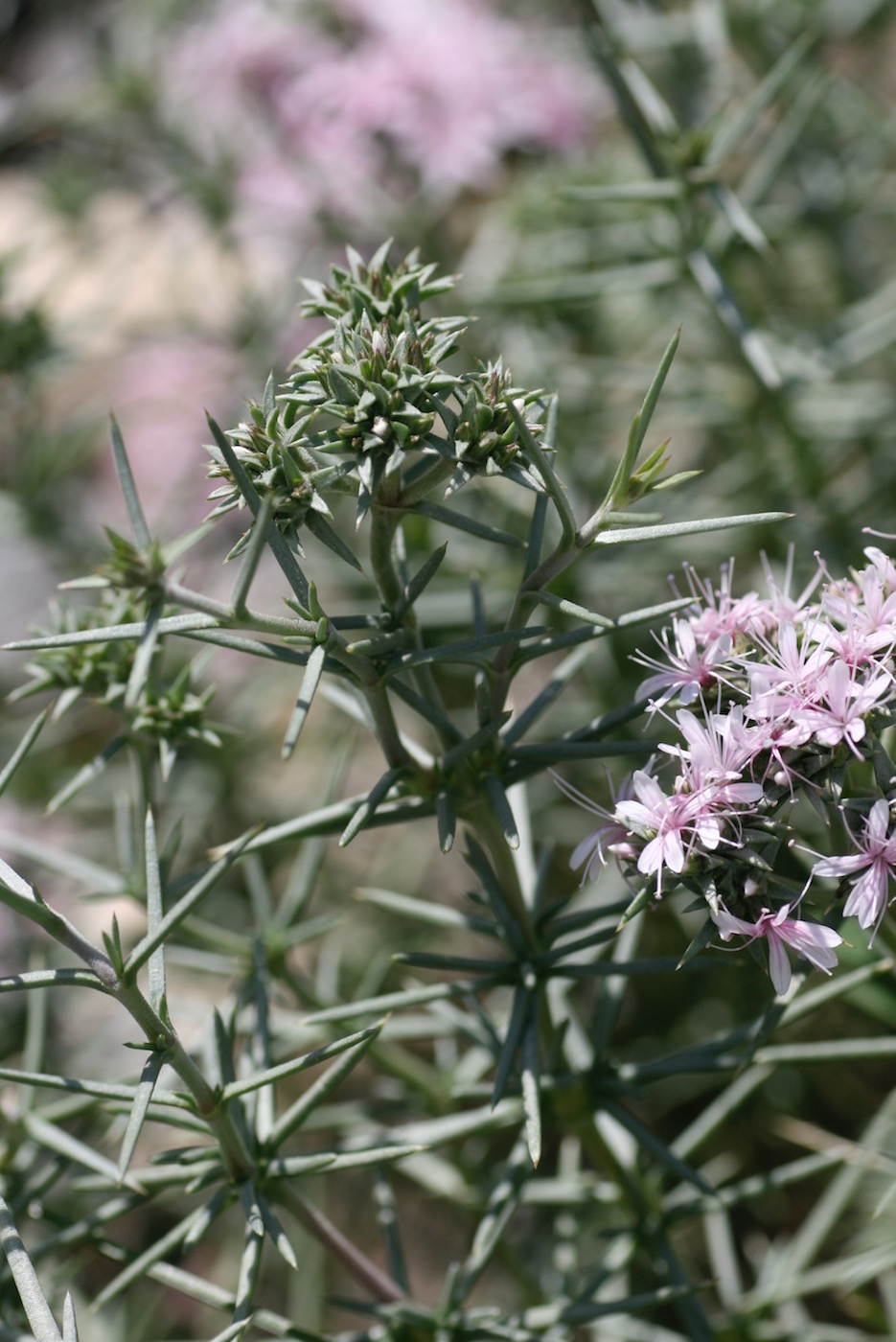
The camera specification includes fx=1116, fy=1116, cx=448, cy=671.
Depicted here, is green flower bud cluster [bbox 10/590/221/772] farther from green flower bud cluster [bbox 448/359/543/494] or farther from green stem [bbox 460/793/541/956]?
green flower bud cluster [bbox 448/359/543/494]

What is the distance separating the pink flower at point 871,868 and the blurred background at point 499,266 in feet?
3.16

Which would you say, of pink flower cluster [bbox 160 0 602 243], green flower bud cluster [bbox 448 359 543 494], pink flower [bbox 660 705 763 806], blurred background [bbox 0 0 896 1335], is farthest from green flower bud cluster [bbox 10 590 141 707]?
pink flower cluster [bbox 160 0 602 243]

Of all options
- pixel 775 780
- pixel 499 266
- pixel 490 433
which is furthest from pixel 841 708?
pixel 499 266

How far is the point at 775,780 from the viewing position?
865mm

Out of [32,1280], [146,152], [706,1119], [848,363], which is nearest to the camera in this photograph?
[32,1280]

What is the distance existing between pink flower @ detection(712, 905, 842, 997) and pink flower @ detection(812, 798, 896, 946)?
0.03 metres

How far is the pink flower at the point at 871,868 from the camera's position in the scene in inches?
33.2

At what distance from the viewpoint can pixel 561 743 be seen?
98 cm

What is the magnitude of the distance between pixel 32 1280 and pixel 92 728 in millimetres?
2088

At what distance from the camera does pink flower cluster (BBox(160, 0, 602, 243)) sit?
2338mm

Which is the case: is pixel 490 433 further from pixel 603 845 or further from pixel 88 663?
pixel 88 663

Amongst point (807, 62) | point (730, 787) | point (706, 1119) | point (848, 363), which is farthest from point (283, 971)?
point (807, 62)

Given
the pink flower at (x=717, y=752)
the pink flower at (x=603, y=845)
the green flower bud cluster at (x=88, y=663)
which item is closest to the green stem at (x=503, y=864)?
the pink flower at (x=603, y=845)

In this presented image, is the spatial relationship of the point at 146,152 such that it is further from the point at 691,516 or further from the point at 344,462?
the point at 344,462
